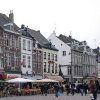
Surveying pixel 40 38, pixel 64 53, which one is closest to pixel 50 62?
pixel 40 38

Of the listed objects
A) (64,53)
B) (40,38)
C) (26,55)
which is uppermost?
(40,38)

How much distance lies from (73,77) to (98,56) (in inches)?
854

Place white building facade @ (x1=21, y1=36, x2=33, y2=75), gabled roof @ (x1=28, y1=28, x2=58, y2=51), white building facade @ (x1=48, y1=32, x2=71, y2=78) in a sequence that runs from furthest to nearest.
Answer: white building facade @ (x1=48, y1=32, x2=71, y2=78), gabled roof @ (x1=28, y1=28, x2=58, y2=51), white building facade @ (x1=21, y1=36, x2=33, y2=75)

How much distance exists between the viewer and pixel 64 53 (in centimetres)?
8356

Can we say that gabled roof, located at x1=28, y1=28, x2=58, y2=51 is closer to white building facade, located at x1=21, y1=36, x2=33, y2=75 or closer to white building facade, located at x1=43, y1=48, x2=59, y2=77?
white building facade, located at x1=43, y1=48, x2=59, y2=77

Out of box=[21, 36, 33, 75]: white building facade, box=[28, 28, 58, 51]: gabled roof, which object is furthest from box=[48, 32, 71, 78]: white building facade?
box=[21, 36, 33, 75]: white building facade

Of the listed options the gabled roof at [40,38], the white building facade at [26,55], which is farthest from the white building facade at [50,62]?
the white building facade at [26,55]

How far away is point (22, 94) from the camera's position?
48.9 metres

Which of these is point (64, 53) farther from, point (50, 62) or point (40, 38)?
point (40, 38)

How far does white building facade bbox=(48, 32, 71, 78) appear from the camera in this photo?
83.1 metres

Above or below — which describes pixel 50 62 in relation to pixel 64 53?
below

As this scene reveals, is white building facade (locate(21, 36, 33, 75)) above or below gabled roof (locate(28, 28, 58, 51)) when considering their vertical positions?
below

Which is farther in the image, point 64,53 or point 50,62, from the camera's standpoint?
point 64,53

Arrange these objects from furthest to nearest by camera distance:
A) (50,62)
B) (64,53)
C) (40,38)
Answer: (64,53)
(40,38)
(50,62)
